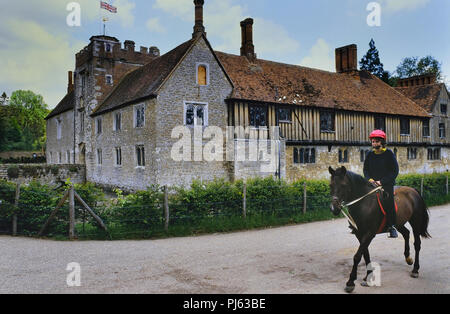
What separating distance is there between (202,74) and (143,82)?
435 centimetres

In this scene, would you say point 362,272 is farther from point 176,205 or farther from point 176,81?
point 176,81

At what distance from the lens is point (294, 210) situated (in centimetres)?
1405

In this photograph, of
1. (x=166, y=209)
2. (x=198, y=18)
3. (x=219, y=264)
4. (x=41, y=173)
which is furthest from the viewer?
(x=41, y=173)

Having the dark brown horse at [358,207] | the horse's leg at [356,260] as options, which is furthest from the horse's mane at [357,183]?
the horse's leg at [356,260]

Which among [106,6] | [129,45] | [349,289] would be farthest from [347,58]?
[349,289]

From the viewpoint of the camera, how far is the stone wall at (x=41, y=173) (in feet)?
84.5

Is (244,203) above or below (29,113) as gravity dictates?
below

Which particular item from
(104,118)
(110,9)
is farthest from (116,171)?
(110,9)

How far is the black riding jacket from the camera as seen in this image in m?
6.79

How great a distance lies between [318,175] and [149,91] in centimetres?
1305

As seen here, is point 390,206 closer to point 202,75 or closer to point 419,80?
point 202,75

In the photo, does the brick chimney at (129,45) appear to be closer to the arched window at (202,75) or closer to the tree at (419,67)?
the arched window at (202,75)

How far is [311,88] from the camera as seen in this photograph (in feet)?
86.2

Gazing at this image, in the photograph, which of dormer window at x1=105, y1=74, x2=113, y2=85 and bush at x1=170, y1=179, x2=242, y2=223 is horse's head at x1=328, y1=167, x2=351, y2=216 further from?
dormer window at x1=105, y1=74, x2=113, y2=85
